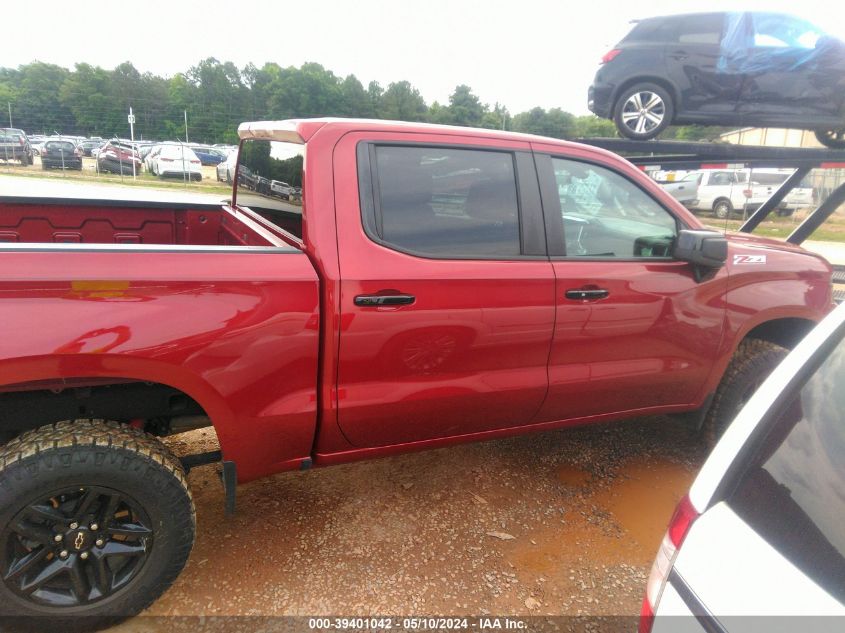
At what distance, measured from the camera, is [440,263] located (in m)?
2.33

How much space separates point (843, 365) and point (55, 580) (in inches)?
96.1

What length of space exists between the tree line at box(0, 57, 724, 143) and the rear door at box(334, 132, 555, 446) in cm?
1629

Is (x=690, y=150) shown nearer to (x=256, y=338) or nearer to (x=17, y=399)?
(x=256, y=338)

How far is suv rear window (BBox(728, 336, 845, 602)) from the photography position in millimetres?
971

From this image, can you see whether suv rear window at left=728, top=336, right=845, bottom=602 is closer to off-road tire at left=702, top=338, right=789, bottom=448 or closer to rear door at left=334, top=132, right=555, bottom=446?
rear door at left=334, top=132, right=555, bottom=446

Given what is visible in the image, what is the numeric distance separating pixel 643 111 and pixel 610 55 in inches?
33.9

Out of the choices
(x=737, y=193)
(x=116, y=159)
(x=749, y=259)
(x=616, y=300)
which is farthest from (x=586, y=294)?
(x=116, y=159)

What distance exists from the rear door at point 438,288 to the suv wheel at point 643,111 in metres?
5.65

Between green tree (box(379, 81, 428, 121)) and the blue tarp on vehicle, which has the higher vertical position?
green tree (box(379, 81, 428, 121))

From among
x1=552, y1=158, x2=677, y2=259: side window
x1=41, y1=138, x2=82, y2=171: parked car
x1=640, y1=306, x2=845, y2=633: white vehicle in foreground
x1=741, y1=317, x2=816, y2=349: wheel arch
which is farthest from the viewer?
x1=41, y1=138, x2=82, y2=171: parked car

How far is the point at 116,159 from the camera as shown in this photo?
22.6 metres

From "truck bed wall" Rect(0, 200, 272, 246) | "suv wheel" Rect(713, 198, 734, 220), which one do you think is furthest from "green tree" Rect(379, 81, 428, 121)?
"truck bed wall" Rect(0, 200, 272, 246)

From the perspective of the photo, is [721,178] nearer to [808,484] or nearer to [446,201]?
[446,201]

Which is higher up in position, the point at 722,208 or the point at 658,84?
the point at 658,84
